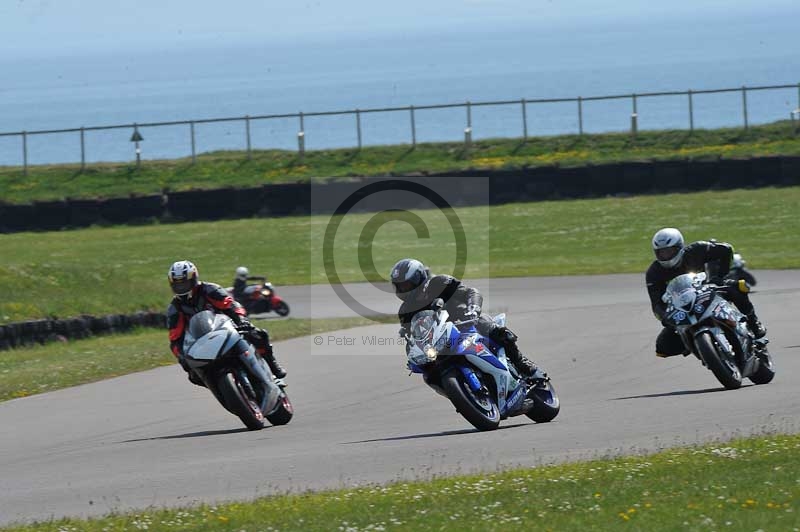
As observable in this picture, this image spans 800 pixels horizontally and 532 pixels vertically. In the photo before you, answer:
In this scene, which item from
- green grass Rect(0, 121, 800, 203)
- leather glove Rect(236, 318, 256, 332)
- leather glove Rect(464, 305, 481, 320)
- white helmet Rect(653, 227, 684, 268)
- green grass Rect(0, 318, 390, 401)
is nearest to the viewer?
leather glove Rect(464, 305, 481, 320)

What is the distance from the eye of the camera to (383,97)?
151m

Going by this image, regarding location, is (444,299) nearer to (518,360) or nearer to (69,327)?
(518,360)

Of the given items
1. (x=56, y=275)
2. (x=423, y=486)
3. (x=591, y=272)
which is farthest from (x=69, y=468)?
(x=591, y=272)

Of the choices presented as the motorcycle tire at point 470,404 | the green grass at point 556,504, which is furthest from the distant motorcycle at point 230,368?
the green grass at point 556,504

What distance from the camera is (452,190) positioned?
127 feet

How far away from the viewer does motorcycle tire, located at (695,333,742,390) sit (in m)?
12.5

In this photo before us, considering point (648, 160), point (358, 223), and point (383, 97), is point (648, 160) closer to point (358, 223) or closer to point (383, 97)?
point (358, 223)

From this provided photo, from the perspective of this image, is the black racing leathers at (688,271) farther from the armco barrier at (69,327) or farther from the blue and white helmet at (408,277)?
the armco barrier at (69,327)

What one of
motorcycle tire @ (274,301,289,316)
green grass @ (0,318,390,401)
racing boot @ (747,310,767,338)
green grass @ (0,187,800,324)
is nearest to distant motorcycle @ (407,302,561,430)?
racing boot @ (747,310,767,338)

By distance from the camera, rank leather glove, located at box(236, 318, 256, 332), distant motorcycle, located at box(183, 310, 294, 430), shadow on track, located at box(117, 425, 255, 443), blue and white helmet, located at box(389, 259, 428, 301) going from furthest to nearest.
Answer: leather glove, located at box(236, 318, 256, 332)
shadow on track, located at box(117, 425, 255, 443)
distant motorcycle, located at box(183, 310, 294, 430)
blue and white helmet, located at box(389, 259, 428, 301)

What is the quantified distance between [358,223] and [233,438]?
27.9 metres

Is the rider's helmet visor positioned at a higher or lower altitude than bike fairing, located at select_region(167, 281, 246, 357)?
higher

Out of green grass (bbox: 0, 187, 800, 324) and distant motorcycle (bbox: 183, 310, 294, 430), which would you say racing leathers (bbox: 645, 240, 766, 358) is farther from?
green grass (bbox: 0, 187, 800, 324)

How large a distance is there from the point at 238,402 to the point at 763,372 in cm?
A: 505
